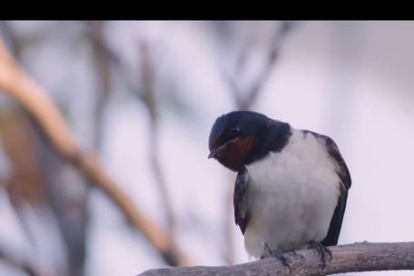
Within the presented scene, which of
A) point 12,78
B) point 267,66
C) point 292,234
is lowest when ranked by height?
point 292,234

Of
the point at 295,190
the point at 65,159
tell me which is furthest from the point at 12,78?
the point at 295,190

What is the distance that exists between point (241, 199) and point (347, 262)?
1.88 ft

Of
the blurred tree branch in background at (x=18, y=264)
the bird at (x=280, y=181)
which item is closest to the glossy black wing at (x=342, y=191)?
the bird at (x=280, y=181)

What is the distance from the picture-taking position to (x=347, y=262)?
247cm

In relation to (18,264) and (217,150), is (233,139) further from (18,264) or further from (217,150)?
(18,264)

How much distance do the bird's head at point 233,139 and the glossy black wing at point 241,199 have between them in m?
0.06

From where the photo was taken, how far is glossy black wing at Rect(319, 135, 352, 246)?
303 centimetres

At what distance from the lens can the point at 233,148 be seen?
302 cm

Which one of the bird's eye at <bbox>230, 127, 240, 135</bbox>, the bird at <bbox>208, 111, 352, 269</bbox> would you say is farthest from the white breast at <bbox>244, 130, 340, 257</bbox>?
the bird's eye at <bbox>230, 127, 240, 135</bbox>

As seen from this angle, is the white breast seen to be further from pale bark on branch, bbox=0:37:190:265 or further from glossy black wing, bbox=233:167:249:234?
pale bark on branch, bbox=0:37:190:265

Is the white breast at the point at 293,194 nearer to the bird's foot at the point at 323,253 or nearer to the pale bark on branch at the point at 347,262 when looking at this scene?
the bird's foot at the point at 323,253
